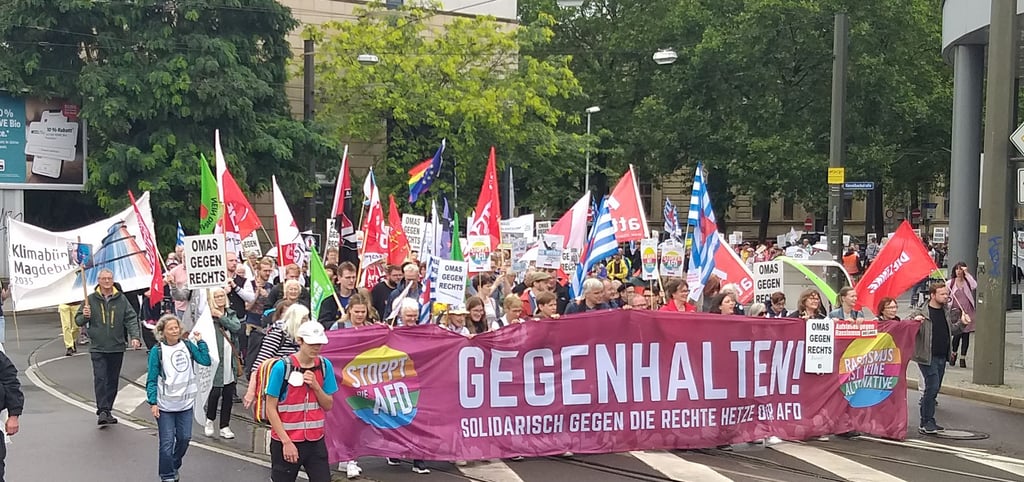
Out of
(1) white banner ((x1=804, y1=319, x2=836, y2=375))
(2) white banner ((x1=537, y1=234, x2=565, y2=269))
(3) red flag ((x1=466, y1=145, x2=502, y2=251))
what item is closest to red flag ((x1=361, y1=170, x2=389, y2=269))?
(3) red flag ((x1=466, y1=145, x2=502, y2=251))

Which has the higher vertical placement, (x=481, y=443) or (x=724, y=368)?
(x=724, y=368)

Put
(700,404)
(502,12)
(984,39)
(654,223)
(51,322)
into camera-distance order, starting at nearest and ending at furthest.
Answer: (700,404) → (984,39) → (51,322) → (502,12) → (654,223)

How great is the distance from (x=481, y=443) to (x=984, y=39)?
1323 cm

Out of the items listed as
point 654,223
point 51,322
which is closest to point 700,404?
point 51,322

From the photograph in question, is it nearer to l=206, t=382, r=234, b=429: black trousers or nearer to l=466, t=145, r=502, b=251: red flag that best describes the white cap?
l=206, t=382, r=234, b=429: black trousers

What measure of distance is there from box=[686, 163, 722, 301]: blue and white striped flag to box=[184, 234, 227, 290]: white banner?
18.1ft

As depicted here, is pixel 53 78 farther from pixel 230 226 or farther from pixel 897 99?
pixel 897 99

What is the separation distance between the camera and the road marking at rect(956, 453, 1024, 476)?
30.1 ft

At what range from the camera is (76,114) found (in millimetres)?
→ 29562

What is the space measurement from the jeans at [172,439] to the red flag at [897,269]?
7642 mm

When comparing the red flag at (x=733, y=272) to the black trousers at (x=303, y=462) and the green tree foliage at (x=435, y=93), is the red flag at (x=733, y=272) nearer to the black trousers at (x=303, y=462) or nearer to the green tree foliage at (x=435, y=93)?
the black trousers at (x=303, y=462)

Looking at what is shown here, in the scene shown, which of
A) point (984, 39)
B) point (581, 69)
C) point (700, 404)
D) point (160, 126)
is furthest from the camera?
point (581, 69)

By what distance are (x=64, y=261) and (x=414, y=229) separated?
5.37m

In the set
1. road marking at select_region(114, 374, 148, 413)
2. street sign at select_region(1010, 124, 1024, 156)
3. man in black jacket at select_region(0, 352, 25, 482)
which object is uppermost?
street sign at select_region(1010, 124, 1024, 156)
